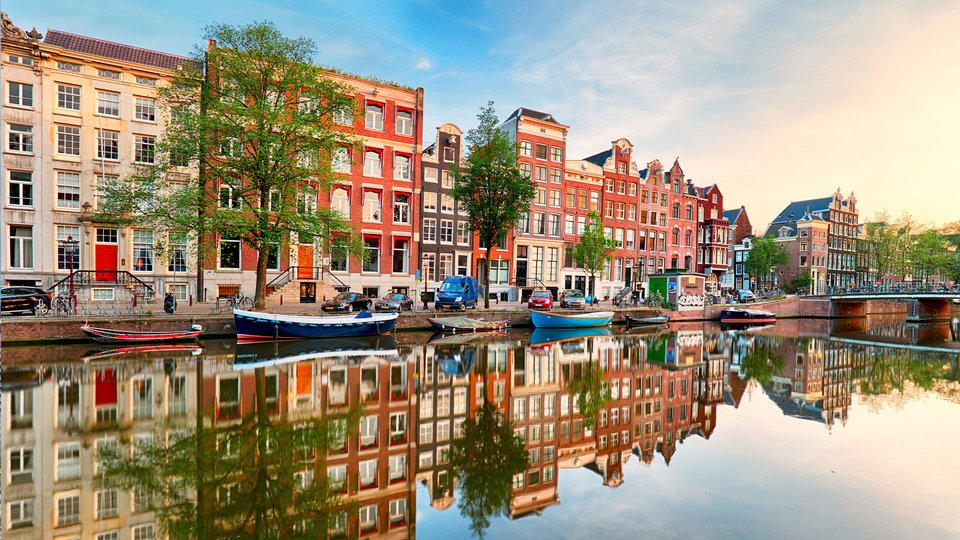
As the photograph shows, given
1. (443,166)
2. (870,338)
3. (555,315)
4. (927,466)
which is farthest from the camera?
(443,166)

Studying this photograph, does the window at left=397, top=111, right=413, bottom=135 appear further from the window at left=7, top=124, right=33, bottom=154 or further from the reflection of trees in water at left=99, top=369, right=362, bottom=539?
the reflection of trees in water at left=99, top=369, right=362, bottom=539

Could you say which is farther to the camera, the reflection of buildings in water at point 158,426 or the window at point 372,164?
the window at point 372,164

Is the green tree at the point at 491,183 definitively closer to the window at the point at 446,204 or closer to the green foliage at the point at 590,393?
the window at the point at 446,204

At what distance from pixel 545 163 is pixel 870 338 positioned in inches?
1290

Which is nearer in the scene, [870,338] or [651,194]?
[870,338]

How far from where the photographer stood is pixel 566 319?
3541 cm

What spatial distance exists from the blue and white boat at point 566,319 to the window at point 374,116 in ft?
67.3

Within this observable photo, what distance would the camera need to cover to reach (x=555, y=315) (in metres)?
34.8

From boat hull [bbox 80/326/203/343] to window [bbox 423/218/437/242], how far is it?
72.6 ft

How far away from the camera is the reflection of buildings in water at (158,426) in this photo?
783 centimetres

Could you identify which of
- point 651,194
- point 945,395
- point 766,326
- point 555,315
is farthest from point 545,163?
point 945,395

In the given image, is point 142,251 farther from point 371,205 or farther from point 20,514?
point 20,514

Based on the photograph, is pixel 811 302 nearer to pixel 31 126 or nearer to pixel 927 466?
pixel 927 466

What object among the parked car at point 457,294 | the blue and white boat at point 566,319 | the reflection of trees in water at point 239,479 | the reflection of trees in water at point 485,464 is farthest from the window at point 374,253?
the reflection of trees in water at point 239,479
